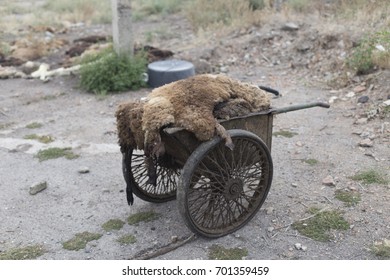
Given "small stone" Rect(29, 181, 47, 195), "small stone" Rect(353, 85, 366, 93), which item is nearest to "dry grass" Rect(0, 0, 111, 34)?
"small stone" Rect(353, 85, 366, 93)

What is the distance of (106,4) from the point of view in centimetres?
1475

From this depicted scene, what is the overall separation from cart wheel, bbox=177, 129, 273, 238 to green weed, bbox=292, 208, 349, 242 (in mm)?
403

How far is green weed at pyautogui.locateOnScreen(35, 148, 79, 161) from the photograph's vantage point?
18.1ft

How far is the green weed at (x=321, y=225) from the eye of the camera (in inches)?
151

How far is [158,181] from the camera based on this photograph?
434 cm

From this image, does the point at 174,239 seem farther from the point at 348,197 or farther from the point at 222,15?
the point at 222,15

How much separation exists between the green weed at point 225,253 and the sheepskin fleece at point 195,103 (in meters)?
0.90

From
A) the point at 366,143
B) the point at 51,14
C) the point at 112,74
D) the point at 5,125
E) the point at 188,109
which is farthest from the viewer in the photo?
the point at 51,14

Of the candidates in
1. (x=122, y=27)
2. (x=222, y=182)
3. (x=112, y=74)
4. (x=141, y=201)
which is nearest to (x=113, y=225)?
(x=141, y=201)

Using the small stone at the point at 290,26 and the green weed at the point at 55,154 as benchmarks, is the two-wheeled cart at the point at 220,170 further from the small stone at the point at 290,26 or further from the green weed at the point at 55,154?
the small stone at the point at 290,26

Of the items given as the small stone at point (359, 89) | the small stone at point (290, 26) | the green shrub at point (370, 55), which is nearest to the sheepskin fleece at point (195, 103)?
the small stone at point (359, 89)

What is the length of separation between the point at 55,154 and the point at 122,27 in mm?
3130
